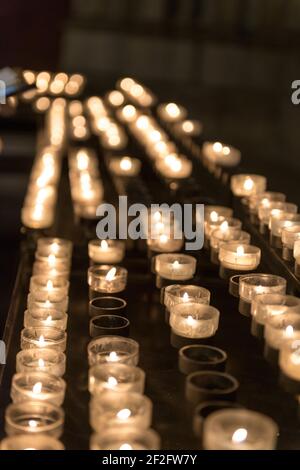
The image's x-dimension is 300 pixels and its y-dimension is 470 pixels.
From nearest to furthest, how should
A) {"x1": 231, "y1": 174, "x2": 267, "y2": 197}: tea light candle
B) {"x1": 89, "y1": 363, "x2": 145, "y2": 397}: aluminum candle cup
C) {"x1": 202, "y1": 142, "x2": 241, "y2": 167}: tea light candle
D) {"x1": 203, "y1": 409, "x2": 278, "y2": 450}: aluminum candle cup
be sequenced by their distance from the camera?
{"x1": 203, "y1": 409, "x2": 278, "y2": 450}: aluminum candle cup, {"x1": 89, "y1": 363, "x2": 145, "y2": 397}: aluminum candle cup, {"x1": 231, "y1": 174, "x2": 267, "y2": 197}: tea light candle, {"x1": 202, "y1": 142, "x2": 241, "y2": 167}: tea light candle

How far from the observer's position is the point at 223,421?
4.73 ft

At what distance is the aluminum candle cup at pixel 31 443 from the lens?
1.43 meters

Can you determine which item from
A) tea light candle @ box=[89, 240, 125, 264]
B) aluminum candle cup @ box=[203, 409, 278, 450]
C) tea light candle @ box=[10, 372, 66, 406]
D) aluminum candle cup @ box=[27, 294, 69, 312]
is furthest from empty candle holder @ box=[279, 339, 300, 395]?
tea light candle @ box=[89, 240, 125, 264]

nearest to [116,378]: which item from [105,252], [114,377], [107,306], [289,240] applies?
[114,377]

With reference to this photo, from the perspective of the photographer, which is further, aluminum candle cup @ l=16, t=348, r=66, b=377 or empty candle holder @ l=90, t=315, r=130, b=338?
empty candle holder @ l=90, t=315, r=130, b=338

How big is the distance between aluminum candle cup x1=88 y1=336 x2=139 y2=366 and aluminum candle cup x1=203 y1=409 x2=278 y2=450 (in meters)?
0.34

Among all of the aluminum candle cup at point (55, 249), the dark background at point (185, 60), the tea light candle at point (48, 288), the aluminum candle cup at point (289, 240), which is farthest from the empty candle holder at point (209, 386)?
the dark background at point (185, 60)

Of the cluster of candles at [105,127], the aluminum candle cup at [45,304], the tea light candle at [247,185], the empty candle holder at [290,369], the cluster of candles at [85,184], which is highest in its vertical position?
the cluster of candles at [105,127]

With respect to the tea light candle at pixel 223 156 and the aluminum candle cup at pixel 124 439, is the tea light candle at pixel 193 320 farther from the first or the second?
the tea light candle at pixel 223 156

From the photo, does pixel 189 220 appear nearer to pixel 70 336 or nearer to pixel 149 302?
pixel 149 302

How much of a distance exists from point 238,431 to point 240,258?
917 millimetres

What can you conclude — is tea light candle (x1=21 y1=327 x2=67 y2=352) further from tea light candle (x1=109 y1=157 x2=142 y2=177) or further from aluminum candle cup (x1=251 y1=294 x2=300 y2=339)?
tea light candle (x1=109 y1=157 x2=142 y2=177)

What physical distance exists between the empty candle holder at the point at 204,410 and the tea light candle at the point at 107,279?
0.75 m

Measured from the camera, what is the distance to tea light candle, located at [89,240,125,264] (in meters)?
2.58
